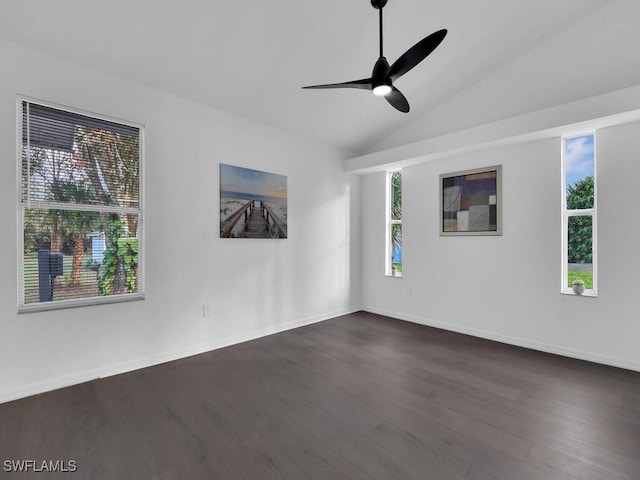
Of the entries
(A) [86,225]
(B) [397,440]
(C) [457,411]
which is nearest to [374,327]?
(C) [457,411]

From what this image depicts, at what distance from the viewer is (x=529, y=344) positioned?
365 cm

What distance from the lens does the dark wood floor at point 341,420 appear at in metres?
1.74

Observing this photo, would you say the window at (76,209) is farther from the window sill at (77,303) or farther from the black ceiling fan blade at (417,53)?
the black ceiling fan blade at (417,53)

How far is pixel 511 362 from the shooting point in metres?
3.23

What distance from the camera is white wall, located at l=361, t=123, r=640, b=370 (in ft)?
10.1

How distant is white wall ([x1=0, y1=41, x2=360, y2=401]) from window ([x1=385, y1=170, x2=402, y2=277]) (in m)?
0.80

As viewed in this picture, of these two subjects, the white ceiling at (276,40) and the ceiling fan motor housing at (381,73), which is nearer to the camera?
the ceiling fan motor housing at (381,73)

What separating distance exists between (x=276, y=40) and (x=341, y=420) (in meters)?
3.20

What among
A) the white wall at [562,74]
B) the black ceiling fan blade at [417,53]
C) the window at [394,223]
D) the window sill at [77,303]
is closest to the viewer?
the black ceiling fan blade at [417,53]

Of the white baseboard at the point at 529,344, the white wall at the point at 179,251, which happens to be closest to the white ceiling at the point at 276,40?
the white wall at the point at 179,251

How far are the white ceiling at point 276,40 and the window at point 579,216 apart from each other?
4.27 feet

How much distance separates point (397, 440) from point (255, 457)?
88cm

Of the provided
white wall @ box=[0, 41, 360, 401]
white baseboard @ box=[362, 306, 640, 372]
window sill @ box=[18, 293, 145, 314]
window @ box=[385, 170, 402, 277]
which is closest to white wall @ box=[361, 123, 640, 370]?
white baseboard @ box=[362, 306, 640, 372]

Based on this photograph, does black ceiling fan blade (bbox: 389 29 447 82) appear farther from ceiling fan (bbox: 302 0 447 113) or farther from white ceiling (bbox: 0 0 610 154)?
white ceiling (bbox: 0 0 610 154)
